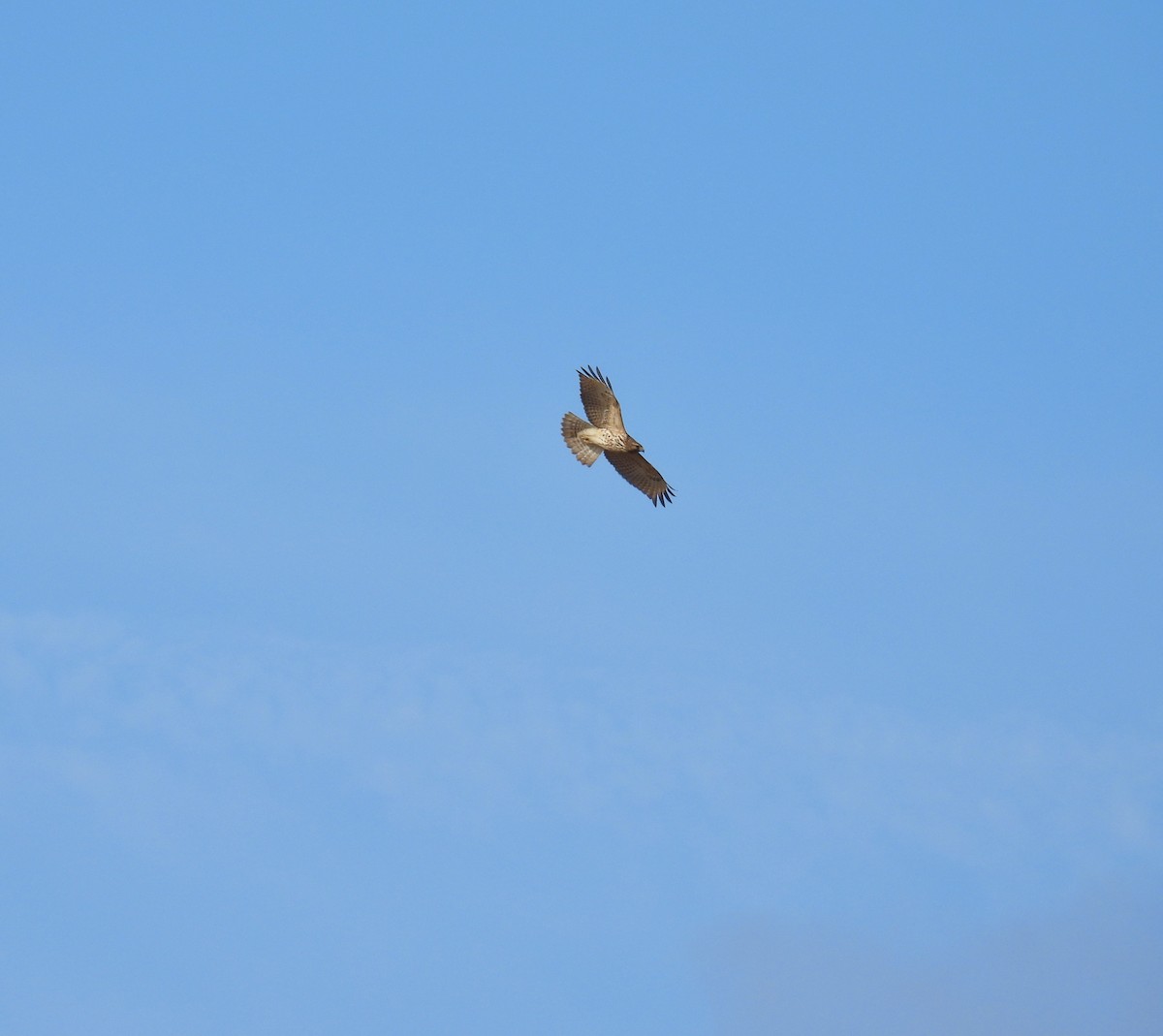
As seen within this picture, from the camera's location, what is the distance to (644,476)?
185ft

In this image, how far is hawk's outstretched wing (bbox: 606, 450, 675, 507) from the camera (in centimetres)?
5600

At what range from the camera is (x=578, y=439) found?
55.4 meters

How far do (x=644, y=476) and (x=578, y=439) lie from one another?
2.00 meters

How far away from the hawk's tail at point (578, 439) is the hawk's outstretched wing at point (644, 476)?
0.61 metres

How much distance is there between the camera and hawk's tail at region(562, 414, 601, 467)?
55438mm

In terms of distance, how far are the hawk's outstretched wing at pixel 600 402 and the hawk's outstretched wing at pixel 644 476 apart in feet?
3.05

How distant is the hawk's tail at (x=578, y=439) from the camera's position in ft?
182

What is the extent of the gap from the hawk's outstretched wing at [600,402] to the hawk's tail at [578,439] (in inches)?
10.4

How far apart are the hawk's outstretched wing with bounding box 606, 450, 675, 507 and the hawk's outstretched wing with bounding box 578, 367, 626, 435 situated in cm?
93

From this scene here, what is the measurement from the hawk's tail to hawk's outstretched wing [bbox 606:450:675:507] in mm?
609

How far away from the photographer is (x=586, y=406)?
55.5 metres

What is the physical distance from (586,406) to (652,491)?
274 cm

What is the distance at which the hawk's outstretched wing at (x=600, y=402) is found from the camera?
55125mm

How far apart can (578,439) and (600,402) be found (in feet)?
3.35
